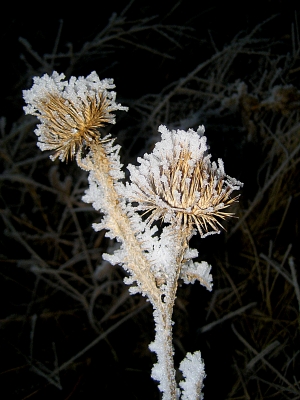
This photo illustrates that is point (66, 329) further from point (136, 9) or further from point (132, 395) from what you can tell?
point (136, 9)

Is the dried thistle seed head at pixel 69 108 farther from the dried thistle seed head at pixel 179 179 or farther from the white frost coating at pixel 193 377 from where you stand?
the white frost coating at pixel 193 377

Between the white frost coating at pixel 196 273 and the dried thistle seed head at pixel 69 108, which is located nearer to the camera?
the dried thistle seed head at pixel 69 108

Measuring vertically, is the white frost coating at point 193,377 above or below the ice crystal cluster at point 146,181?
below

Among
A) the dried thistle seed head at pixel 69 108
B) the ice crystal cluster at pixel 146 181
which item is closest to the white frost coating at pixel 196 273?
the ice crystal cluster at pixel 146 181

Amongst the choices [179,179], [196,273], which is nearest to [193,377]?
[196,273]

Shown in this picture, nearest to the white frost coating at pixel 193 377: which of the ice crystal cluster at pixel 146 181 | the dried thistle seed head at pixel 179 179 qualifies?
the ice crystal cluster at pixel 146 181

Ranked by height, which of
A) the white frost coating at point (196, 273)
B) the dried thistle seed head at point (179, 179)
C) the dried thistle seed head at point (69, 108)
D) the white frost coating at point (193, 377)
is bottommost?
the white frost coating at point (193, 377)
